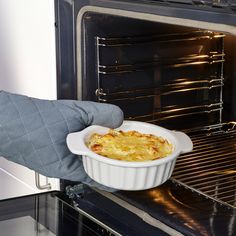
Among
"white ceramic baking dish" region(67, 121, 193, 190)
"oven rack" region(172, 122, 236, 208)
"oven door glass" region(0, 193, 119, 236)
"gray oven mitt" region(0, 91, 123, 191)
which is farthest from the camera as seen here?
"oven rack" region(172, 122, 236, 208)

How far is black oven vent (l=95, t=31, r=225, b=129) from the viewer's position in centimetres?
137

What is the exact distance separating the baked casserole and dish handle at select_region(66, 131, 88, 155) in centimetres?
2

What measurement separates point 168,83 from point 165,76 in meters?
0.02

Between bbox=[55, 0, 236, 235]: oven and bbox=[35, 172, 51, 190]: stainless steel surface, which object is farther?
bbox=[35, 172, 51, 190]: stainless steel surface

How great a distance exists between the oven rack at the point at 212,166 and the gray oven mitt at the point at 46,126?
11.6 inches

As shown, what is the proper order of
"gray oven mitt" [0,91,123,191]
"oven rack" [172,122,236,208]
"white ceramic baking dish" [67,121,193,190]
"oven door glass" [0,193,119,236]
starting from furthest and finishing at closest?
1. "oven rack" [172,122,236,208]
2. "oven door glass" [0,193,119,236]
3. "gray oven mitt" [0,91,123,191]
4. "white ceramic baking dish" [67,121,193,190]

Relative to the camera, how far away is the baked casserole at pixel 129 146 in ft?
3.50

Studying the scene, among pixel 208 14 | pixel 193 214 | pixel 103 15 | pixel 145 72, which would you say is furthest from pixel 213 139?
pixel 208 14

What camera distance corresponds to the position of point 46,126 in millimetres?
1146

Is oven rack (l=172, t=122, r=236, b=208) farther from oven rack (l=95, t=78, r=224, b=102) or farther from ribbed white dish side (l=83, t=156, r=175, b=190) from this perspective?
ribbed white dish side (l=83, t=156, r=175, b=190)

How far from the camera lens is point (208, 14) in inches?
38.0

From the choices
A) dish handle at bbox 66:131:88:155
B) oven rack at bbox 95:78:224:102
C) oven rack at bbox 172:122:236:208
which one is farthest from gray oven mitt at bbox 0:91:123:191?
oven rack at bbox 172:122:236:208

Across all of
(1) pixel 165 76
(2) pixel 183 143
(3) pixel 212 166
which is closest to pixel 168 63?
(1) pixel 165 76

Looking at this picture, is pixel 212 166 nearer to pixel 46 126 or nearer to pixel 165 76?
pixel 165 76
